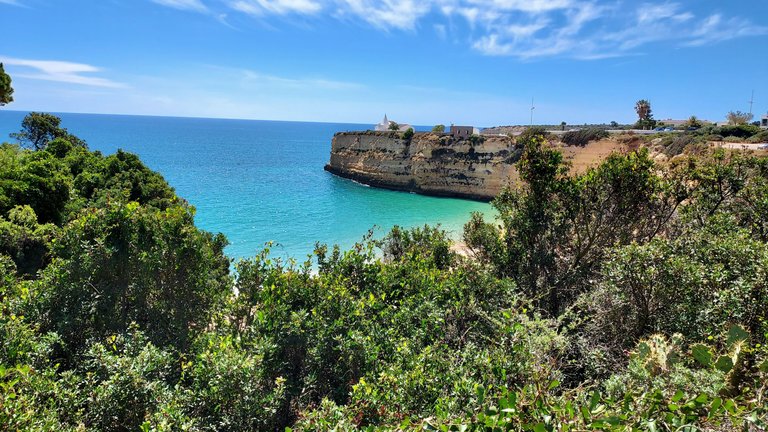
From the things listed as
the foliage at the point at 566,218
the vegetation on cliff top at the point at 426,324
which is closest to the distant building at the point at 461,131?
the vegetation on cliff top at the point at 426,324

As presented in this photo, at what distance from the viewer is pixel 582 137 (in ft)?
142

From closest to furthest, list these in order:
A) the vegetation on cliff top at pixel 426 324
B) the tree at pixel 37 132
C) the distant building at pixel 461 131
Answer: the vegetation on cliff top at pixel 426 324 → the tree at pixel 37 132 → the distant building at pixel 461 131

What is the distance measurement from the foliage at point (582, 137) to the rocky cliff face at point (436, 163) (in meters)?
5.83

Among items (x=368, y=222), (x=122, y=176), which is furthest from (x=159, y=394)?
(x=368, y=222)

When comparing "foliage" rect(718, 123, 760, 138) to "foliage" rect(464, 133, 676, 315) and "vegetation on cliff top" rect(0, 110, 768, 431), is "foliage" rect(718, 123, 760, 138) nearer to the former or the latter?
"vegetation on cliff top" rect(0, 110, 768, 431)

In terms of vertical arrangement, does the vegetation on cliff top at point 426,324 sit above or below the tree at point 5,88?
below

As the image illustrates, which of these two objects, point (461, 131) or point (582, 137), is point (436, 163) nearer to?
point (461, 131)

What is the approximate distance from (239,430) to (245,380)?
581 mm

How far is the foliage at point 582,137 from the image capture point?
42.4 meters

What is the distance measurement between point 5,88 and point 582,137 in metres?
45.8

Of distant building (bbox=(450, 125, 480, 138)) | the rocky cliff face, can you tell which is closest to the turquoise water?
the rocky cliff face

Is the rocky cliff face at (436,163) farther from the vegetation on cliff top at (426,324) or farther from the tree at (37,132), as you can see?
the vegetation on cliff top at (426,324)

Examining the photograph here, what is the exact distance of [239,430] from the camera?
16.6ft

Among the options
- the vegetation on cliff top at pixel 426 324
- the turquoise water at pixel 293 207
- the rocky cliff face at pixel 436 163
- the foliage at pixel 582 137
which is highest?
the foliage at pixel 582 137
